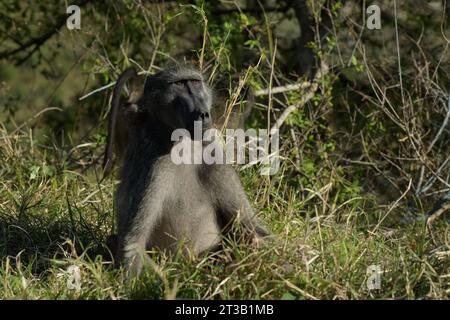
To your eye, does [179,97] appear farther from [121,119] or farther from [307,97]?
[307,97]

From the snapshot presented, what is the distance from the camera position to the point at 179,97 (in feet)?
14.3

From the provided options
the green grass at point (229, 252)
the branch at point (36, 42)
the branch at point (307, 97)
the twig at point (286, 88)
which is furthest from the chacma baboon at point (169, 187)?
the branch at point (36, 42)

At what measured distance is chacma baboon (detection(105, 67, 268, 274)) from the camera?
4281 mm

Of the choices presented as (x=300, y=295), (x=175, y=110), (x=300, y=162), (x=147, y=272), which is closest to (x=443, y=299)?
(x=300, y=295)

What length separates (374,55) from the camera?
23.7 feet

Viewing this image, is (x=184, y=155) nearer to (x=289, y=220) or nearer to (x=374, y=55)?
(x=289, y=220)

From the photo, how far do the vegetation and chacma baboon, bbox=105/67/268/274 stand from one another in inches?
6.5

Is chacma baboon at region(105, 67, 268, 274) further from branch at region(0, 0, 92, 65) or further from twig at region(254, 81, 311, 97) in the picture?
branch at region(0, 0, 92, 65)

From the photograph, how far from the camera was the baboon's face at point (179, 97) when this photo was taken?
4.24 meters

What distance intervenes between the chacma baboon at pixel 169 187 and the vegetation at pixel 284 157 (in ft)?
0.54

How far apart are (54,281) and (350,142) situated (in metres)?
3.07

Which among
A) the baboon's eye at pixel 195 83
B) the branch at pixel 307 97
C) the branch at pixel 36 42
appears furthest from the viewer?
the branch at pixel 36 42

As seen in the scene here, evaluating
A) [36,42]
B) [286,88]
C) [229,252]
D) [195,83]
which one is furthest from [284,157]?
[36,42]

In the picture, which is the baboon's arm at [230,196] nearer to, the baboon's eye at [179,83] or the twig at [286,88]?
the baboon's eye at [179,83]
